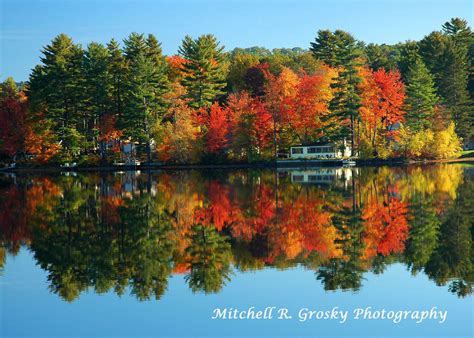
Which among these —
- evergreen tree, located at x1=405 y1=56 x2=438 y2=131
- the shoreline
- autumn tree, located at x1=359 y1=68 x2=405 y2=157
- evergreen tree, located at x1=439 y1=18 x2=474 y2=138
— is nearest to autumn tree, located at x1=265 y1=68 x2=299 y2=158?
the shoreline

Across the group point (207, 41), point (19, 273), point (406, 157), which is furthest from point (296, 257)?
point (207, 41)

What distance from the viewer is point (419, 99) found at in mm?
79125

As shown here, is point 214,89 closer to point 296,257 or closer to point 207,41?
point 207,41

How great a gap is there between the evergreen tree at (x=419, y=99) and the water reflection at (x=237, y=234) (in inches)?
1360

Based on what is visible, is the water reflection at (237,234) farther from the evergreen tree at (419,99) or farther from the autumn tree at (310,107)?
the autumn tree at (310,107)

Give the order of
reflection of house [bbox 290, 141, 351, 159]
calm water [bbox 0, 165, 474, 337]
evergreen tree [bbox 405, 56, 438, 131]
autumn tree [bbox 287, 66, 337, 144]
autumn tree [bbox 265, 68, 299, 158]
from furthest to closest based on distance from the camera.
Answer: reflection of house [bbox 290, 141, 351, 159], autumn tree [bbox 287, 66, 337, 144], autumn tree [bbox 265, 68, 299, 158], evergreen tree [bbox 405, 56, 438, 131], calm water [bbox 0, 165, 474, 337]

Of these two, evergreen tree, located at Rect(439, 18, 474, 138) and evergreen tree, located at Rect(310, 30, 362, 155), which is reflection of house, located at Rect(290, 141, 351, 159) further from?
evergreen tree, located at Rect(439, 18, 474, 138)

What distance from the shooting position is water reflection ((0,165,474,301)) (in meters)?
19.9

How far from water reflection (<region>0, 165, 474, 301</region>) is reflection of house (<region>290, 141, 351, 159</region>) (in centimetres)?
3604

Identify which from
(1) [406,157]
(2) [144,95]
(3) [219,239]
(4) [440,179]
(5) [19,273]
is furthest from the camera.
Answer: (2) [144,95]

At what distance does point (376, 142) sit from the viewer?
255 feet

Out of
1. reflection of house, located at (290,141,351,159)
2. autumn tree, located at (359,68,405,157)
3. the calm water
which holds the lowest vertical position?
the calm water

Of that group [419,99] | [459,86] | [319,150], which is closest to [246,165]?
[319,150]

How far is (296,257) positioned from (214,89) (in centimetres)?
7397
